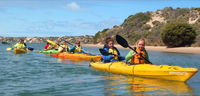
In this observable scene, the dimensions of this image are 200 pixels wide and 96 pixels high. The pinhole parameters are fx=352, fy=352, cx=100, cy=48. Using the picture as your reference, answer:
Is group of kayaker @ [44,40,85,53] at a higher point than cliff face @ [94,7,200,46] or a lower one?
lower

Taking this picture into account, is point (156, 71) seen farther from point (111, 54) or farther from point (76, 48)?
point (76, 48)

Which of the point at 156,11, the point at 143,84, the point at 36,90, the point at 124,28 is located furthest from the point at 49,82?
the point at 156,11

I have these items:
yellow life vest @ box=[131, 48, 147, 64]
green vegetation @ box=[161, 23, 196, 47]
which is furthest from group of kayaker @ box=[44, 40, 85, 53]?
green vegetation @ box=[161, 23, 196, 47]

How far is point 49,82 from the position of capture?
1033cm

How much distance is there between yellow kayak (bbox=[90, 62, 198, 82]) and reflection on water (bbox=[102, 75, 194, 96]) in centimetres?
19

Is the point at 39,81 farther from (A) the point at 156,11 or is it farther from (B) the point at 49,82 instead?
(A) the point at 156,11

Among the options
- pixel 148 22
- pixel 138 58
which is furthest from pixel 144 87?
pixel 148 22

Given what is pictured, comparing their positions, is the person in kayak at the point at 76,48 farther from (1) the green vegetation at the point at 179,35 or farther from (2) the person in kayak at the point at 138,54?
(1) the green vegetation at the point at 179,35

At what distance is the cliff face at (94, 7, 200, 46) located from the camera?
171 feet

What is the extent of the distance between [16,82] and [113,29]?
54.5 m

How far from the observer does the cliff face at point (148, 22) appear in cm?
5224

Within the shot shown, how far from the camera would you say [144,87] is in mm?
9578

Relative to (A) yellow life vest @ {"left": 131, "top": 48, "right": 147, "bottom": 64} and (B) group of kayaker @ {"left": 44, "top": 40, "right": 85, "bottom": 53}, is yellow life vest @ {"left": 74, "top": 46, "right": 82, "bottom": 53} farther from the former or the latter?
(A) yellow life vest @ {"left": 131, "top": 48, "right": 147, "bottom": 64}

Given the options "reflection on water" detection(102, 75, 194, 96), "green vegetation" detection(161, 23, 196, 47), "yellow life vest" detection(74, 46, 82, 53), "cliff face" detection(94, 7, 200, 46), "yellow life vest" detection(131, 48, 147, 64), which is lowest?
"reflection on water" detection(102, 75, 194, 96)
